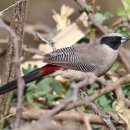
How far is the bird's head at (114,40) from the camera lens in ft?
12.1

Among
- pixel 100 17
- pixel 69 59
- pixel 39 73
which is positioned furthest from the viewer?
pixel 100 17

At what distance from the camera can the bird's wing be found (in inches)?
144

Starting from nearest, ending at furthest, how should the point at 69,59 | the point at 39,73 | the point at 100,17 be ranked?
the point at 39,73, the point at 69,59, the point at 100,17

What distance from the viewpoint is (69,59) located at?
3756 mm

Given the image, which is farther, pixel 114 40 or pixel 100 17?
pixel 100 17

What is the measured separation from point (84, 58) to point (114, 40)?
0.25 meters

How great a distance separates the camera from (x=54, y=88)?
399 centimetres

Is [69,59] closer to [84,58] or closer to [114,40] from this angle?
[84,58]

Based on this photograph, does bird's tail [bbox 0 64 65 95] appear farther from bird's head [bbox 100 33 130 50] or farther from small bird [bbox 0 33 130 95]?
bird's head [bbox 100 33 130 50]

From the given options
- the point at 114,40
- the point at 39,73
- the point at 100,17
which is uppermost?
the point at 100,17

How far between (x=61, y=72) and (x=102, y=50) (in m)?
0.34

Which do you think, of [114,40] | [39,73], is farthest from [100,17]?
[39,73]

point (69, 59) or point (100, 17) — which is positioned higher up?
point (100, 17)

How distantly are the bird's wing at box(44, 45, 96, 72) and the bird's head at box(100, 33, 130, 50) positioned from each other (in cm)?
23
